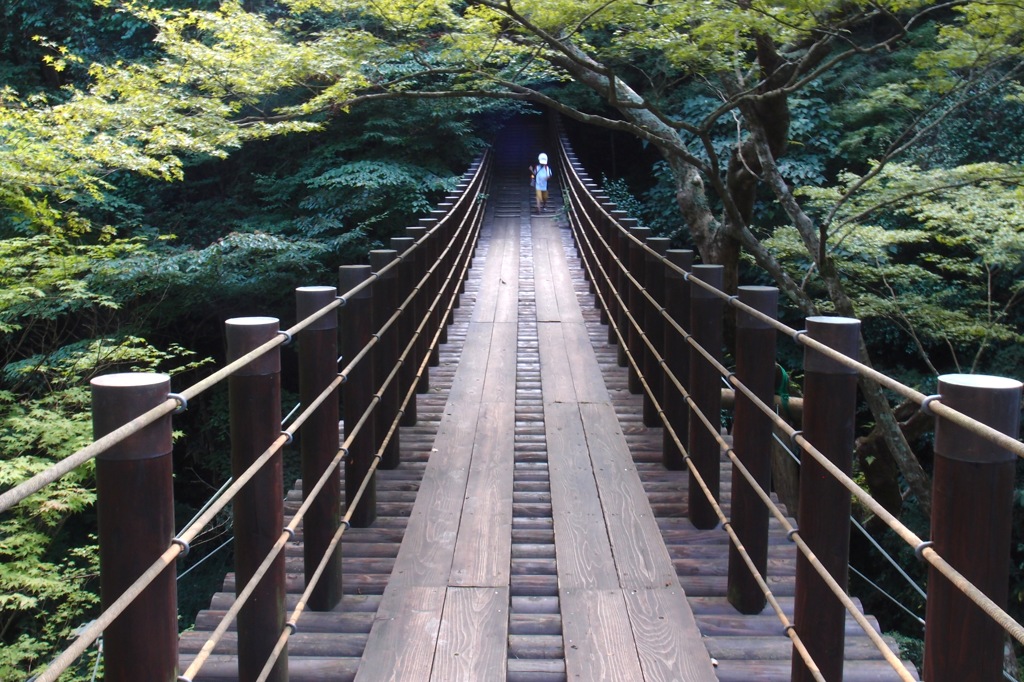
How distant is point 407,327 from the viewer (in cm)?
505

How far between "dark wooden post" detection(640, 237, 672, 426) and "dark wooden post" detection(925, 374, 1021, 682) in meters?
3.27

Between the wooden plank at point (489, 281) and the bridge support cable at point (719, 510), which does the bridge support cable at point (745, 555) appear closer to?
the bridge support cable at point (719, 510)

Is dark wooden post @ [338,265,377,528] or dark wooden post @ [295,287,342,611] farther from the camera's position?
dark wooden post @ [338,265,377,528]

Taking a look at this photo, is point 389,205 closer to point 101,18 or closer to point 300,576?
point 101,18

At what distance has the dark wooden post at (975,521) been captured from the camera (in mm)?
1510

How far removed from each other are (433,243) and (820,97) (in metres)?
9.43

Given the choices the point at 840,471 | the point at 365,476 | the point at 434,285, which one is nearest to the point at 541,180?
the point at 434,285

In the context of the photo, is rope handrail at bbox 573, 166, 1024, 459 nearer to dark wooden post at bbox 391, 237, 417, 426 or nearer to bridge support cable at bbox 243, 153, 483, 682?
bridge support cable at bbox 243, 153, 483, 682

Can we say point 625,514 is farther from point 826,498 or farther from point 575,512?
point 826,498

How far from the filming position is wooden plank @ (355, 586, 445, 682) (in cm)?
260

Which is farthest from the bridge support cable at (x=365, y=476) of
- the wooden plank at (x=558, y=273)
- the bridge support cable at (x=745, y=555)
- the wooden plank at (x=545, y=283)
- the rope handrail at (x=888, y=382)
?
the rope handrail at (x=888, y=382)

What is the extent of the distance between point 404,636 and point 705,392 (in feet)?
5.53

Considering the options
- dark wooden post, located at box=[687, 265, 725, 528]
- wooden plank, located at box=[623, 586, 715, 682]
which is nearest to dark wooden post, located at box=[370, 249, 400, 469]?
dark wooden post, located at box=[687, 265, 725, 528]

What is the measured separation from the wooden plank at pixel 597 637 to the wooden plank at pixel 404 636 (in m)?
0.42
